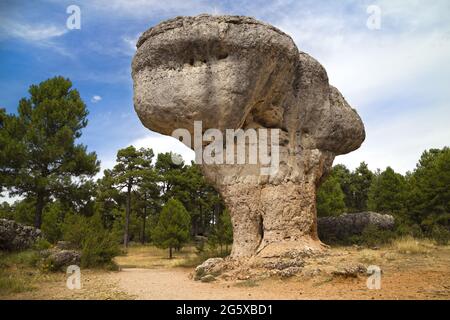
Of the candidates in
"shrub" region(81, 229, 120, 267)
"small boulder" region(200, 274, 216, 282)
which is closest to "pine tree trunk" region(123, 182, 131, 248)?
"shrub" region(81, 229, 120, 267)

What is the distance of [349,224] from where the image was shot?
638 inches

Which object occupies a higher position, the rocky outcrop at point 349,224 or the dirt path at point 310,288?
the rocky outcrop at point 349,224

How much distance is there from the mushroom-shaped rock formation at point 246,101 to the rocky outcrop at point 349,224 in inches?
194

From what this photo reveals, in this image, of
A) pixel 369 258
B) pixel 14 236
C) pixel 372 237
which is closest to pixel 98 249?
pixel 14 236

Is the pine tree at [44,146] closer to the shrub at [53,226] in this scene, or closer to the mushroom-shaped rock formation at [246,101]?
the shrub at [53,226]

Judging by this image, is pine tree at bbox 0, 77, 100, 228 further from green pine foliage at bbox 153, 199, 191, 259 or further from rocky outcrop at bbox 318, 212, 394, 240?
rocky outcrop at bbox 318, 212, 394, 240

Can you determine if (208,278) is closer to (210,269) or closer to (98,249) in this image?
(210,269)

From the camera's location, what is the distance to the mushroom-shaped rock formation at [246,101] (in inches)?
383

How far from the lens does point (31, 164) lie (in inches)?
695

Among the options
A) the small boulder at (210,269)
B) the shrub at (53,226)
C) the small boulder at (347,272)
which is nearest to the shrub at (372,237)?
the small boulder at (347,272)

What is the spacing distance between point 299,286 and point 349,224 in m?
9.16

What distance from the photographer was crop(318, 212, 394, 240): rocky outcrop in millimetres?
15906

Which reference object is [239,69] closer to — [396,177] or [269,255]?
[269,255]

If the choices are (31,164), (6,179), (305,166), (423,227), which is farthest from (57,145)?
(423,227)
